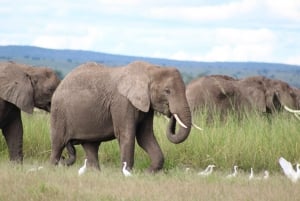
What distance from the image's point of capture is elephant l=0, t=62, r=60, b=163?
14.7 meters

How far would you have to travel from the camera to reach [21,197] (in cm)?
1035

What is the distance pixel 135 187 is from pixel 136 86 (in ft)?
8.19

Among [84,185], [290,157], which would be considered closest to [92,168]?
[84,185]

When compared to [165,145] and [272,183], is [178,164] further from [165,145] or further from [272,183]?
[272,183]

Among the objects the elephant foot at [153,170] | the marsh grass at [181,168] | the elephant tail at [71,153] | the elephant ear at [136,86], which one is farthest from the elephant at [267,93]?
the elephant foot at [153,170]

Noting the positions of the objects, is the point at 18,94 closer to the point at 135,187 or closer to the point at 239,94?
the point at 135,187

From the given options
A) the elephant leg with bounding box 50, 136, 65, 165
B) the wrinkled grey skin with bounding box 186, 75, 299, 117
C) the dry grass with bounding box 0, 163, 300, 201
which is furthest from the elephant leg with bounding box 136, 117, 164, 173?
the wrinkled grey skin with bounding box 186, 75, 299, 117

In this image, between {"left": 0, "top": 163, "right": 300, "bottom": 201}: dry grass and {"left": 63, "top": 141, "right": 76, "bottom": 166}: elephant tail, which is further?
{"left": 63, "top": 141, "right": 76, "bottom": 166}: elephant tail

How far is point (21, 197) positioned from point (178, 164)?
4.92 m

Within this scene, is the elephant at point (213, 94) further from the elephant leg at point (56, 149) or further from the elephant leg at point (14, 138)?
the elephant leg at point (56, 149)

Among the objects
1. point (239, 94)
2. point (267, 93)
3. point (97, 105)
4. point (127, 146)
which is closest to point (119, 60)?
point (267, 93)

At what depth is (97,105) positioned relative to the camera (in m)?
13.5

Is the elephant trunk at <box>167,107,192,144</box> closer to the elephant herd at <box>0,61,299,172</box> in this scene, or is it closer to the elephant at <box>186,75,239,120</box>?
the elephant herd at <box>0,61,299,172</box>

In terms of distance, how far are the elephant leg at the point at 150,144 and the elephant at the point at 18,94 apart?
201 cm
